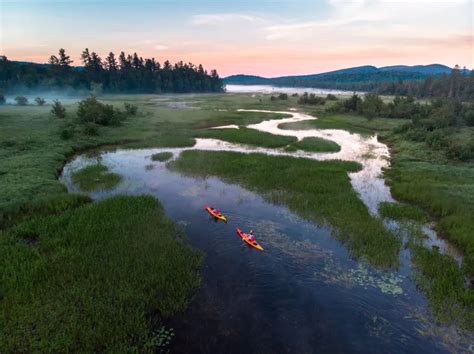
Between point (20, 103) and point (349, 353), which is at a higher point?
point (20, 103)

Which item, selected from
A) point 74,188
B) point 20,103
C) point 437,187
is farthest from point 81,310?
point 20,103

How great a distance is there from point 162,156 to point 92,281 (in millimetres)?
24070

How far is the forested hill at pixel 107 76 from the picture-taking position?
377 ft

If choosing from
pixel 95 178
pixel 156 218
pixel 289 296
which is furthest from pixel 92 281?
pixel 95 178

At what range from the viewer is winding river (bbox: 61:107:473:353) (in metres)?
11.0

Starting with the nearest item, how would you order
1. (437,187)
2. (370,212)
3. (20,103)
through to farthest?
(370,212) → (437,187) → (20,103)

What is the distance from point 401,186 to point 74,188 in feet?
100

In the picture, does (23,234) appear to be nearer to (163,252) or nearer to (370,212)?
(163,252)

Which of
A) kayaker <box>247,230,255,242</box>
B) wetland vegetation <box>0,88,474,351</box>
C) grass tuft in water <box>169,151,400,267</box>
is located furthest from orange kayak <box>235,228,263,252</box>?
grass tuft in water <box>169,151,400,267</box>

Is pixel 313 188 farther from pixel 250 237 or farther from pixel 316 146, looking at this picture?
pixel 316 146

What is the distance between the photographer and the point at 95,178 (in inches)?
1098

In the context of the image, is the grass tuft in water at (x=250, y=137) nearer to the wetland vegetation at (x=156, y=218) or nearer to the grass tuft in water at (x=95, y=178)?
the wetland vegetation at (x=156, y=218)

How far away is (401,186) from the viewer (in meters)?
26.0

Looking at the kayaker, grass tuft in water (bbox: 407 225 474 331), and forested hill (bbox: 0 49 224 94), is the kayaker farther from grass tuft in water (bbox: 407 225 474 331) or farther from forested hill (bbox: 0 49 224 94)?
forested hill (bbox: 0 49 224 94)
